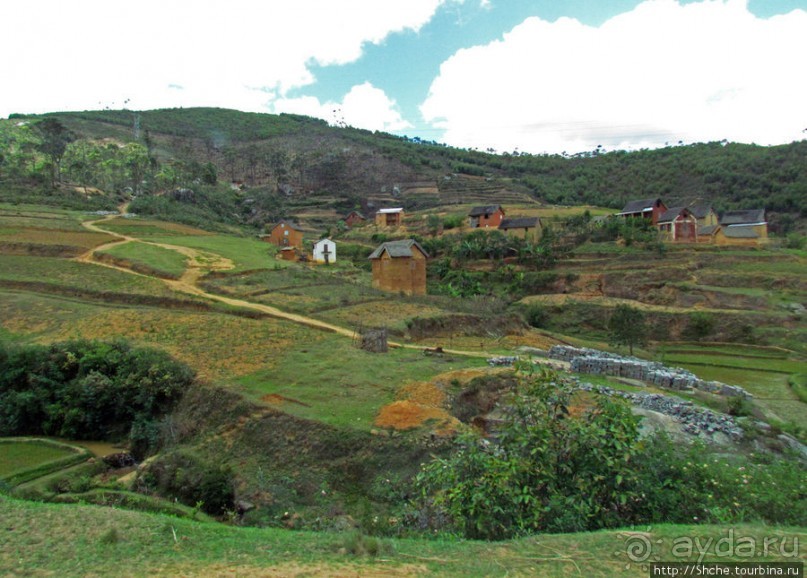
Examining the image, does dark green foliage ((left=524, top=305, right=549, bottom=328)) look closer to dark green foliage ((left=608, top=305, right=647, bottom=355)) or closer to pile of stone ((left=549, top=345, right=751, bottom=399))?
dark green foliage ((left=608, top=305, right=647, bottom=355))

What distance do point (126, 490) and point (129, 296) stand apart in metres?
19.9

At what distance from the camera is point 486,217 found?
63.3 metres

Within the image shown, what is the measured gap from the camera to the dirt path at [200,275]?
28.3m

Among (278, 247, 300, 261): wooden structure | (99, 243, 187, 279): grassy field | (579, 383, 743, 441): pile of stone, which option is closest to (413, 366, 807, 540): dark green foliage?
(579, 383, 743, 441): pile of stone

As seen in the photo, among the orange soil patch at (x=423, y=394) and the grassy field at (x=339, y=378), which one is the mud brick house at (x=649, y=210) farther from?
the orange soil patch at (x=423, y=394)

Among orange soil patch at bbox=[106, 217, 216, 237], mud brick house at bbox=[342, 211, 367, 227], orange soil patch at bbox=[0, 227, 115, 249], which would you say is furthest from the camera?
mud brick house at bbox=[342, 211, 367, 227]

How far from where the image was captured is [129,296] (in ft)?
102

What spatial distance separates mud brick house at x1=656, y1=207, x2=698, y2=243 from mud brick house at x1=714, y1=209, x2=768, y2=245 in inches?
89.4

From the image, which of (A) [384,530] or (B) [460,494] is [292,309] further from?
(B) [460,494]

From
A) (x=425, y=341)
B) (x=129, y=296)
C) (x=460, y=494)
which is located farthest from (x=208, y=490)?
(x=129, y=296)

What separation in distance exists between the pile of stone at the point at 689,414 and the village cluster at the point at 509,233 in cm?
2426

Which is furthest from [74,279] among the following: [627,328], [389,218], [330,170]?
[330,170]

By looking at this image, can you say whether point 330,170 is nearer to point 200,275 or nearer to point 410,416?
point 200,275

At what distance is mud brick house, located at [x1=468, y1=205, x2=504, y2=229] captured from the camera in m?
62.9
